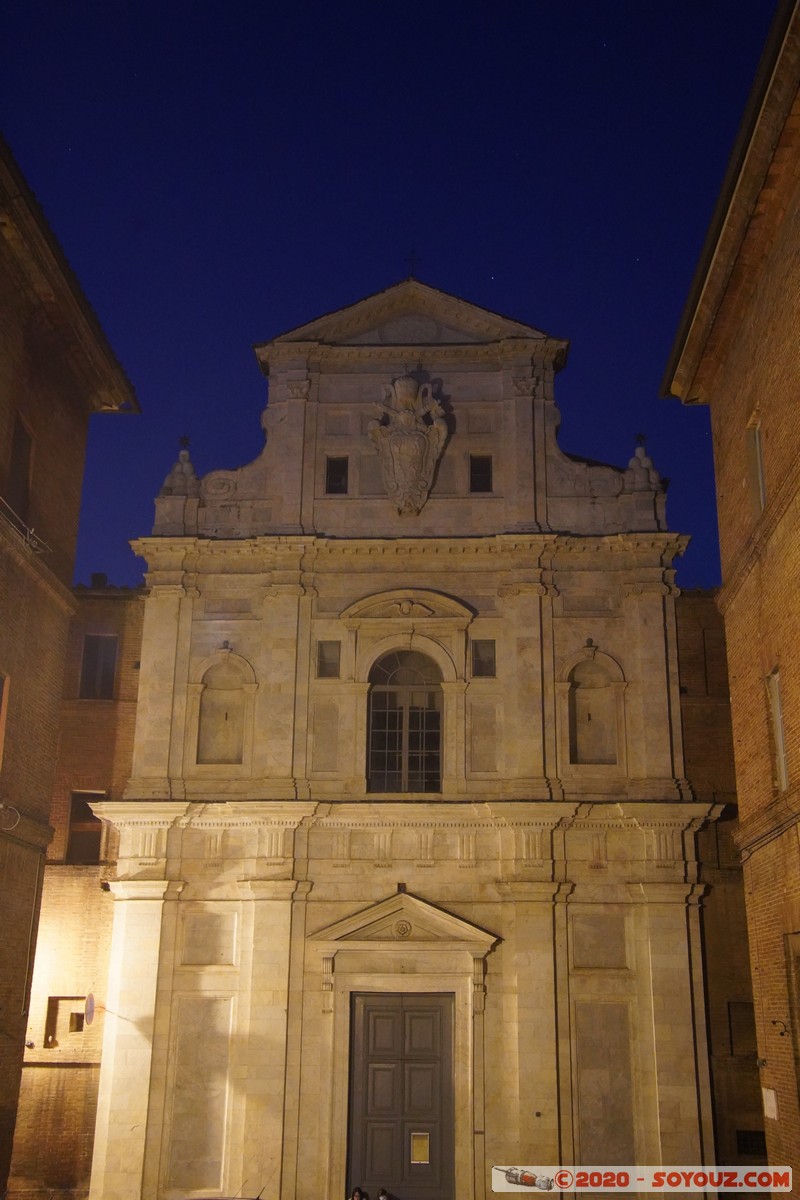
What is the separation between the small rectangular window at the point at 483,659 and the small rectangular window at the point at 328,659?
2629 millimetres

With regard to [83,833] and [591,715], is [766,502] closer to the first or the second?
[591,715]

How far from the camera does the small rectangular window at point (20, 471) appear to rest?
21.8 meters

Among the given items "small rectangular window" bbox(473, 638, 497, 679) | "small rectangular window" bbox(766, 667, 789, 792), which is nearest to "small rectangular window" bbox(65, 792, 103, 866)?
"small rectangular window" bbox(473, 638, 497, 679)

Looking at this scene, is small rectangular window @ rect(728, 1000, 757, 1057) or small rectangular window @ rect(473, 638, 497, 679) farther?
small rectangular window @ rect(473, 638, 497, 679)

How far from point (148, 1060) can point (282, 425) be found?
12.5 meters

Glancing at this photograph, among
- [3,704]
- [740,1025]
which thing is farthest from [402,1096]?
[3,704]

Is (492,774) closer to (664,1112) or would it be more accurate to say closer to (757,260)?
(664,1112)

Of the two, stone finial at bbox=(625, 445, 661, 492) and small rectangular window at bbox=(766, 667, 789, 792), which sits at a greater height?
stone finial at bbox=(625, 445, 661, 492)

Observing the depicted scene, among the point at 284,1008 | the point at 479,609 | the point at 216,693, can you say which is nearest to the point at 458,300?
the point at 479,609

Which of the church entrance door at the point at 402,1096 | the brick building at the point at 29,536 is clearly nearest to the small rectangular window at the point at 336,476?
the brick building at the point at 29,536

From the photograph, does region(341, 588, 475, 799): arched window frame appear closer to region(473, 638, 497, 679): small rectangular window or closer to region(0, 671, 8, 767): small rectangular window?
region(473, 638, 497, 679): small rectangular window

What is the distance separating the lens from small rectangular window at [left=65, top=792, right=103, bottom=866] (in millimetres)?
28203

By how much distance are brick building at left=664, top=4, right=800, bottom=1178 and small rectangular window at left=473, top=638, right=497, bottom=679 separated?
18.1ft

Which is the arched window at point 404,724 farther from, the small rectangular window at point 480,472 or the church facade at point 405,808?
the small rectangular window at point 480,472
